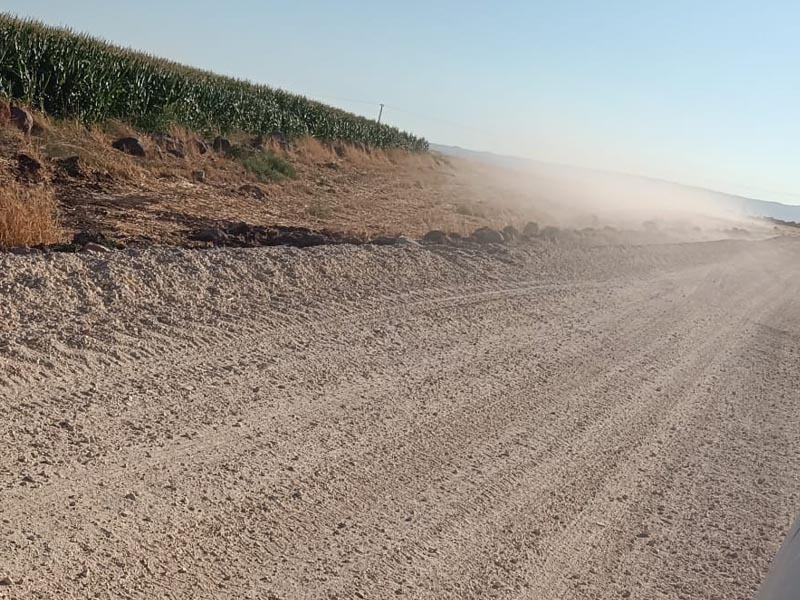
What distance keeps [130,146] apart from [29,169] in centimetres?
562

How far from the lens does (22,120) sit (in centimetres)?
1766

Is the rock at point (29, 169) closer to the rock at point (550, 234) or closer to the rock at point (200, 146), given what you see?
the rock at point (200, 146)

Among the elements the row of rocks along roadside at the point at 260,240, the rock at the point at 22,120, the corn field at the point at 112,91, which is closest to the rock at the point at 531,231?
the row of rocks along roadside at the point at 260,240

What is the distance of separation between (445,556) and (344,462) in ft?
3.60

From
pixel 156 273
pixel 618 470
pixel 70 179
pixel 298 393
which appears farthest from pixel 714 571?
pixel 70 179

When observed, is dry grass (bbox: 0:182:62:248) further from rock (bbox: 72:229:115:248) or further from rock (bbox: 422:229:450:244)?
rock (bbox: 422:229:450:244)

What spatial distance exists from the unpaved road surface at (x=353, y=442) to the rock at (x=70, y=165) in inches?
284

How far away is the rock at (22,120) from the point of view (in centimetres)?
1746

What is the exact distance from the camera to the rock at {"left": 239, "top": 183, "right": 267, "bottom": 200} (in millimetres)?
19156

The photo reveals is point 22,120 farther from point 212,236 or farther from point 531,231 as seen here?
point 531,231

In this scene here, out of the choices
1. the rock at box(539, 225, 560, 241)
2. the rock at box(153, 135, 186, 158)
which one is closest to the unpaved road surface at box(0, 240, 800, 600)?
the rock at box(539, 225, 560, 241)

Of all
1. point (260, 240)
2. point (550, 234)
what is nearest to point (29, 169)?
point (260, 240)

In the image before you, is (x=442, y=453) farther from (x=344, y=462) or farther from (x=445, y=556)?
(x=445, y=556)

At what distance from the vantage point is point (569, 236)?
18.1 meters
